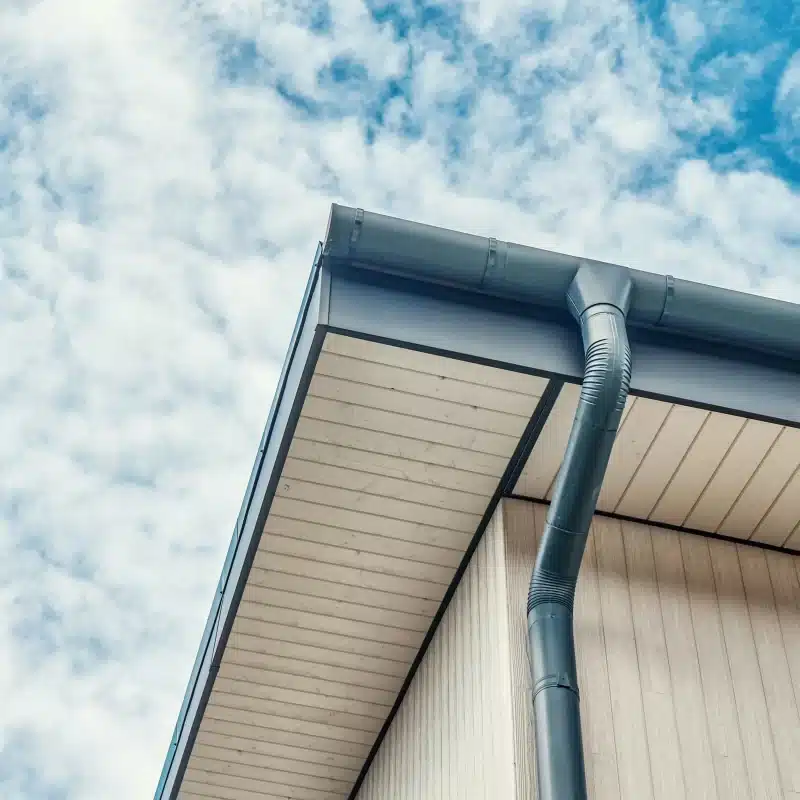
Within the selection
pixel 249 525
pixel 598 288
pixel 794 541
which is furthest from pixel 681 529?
pixel 249 525

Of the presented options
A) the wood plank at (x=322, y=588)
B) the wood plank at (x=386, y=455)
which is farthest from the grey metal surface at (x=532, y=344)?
the wood plank at (x=322, y=588)

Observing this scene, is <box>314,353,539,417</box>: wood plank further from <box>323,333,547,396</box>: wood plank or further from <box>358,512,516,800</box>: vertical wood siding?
<box>358,512,516,800</box>: vertical wood siding

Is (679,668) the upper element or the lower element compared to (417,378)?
lower

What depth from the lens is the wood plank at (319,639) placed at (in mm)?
4879

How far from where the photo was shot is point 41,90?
2273 cm

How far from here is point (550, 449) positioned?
4.19 meters

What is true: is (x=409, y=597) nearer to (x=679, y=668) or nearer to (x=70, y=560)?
(x=679, y=668)

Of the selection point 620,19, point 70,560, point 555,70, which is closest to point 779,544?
point 620,19

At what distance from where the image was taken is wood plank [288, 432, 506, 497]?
4.11 meters

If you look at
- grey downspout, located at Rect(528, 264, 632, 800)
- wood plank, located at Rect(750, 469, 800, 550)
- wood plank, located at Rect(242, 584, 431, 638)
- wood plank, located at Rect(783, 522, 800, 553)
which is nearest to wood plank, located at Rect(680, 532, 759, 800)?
wood plank, located at Rect(750, 469, 800, 550)

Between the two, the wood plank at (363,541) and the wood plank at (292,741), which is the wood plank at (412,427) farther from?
the wood plank at (292,741)

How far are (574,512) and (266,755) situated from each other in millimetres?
2773

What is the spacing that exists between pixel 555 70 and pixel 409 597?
62.2 feet

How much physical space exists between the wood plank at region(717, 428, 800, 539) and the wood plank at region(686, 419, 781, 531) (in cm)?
3
